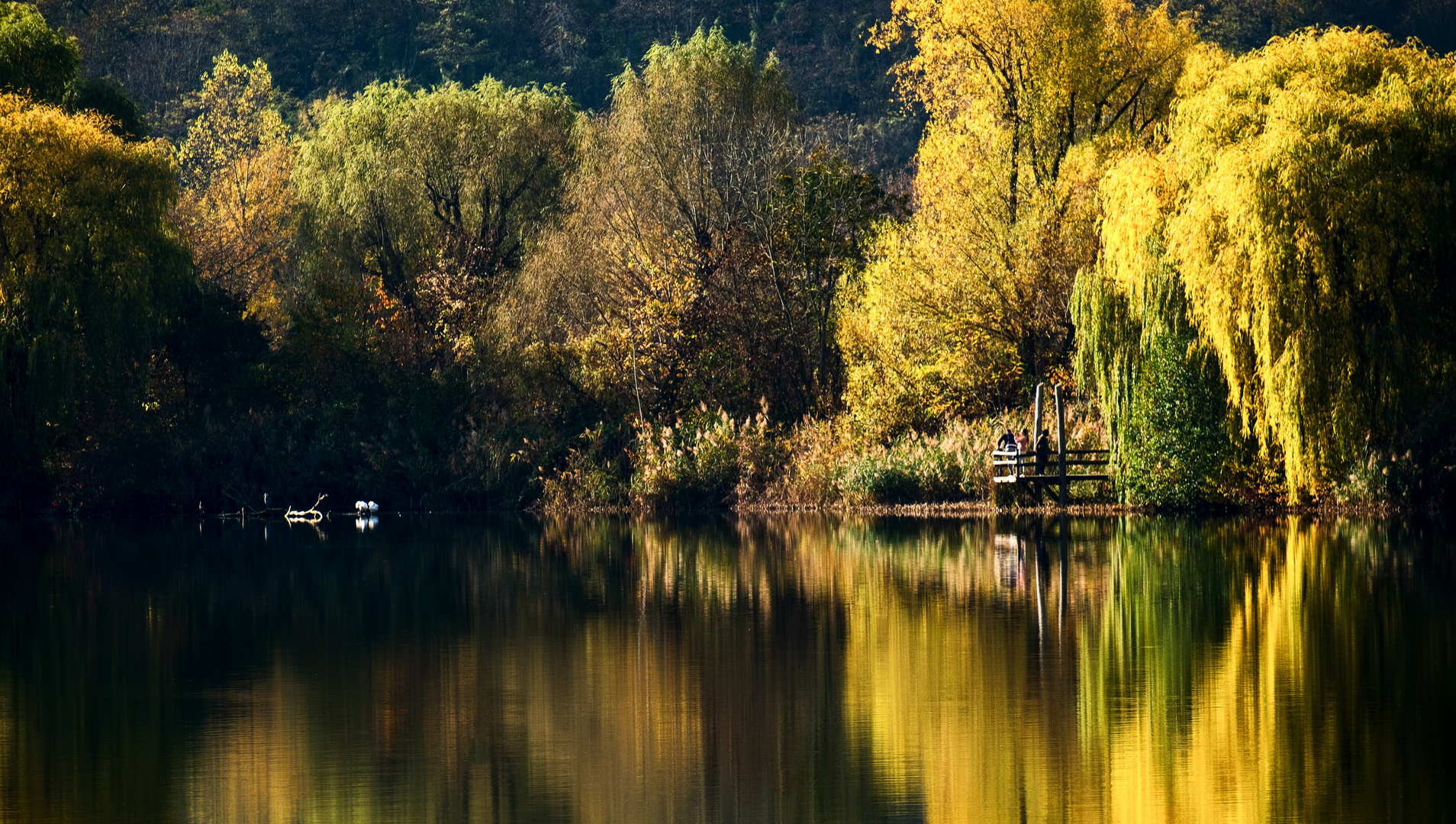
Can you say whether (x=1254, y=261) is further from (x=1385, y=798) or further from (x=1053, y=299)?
(x=1385, y=798)

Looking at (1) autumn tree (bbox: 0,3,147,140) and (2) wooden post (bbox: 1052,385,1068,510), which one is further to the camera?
(1) autumn tree (bbox: 0,3,147,140)

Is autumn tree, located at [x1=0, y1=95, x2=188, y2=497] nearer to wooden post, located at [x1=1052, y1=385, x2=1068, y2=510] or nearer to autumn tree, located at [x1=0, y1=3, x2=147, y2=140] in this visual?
autumn tree, located at [x1=0, y1=3, x2=147, y2=140]

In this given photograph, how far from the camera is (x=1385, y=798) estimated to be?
36.6ft

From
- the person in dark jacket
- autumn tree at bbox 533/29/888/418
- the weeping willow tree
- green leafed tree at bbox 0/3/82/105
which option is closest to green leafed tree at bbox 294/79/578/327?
autumn tree at bbox 533/29/888/418

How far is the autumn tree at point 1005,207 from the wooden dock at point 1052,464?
3.76 meters

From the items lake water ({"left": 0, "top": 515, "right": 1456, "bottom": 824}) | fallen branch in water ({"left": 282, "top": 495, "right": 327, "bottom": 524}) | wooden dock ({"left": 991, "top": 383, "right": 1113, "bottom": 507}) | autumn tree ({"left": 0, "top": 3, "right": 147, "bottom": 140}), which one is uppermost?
autumn tree ({"left": 0, "top": 3, "right": 147, "bottom": 140})

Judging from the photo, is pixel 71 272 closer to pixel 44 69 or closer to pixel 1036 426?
pixel 44 69

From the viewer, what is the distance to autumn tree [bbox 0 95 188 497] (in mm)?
43906

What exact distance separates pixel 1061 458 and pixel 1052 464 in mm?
258

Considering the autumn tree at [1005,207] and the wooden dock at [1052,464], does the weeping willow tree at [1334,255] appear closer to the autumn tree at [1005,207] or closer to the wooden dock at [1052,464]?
the wooden dock at [1052,464]

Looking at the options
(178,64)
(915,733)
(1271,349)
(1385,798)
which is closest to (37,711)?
(915,733)

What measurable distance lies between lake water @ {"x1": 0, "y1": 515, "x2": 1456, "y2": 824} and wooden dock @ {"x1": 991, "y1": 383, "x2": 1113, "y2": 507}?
7.84m

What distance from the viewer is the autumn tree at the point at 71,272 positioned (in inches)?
1729

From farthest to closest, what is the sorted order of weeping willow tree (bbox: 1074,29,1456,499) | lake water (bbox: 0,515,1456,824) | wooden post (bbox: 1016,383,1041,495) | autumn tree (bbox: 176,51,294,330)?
autumn tree (bbox: 176,51,294,330)
wooden post (bbox: 1016,383,1041,495)
weeping willow tree (bbox: 1074,29,1456,499)
lake water (bbox: 0,515,1456,824)
